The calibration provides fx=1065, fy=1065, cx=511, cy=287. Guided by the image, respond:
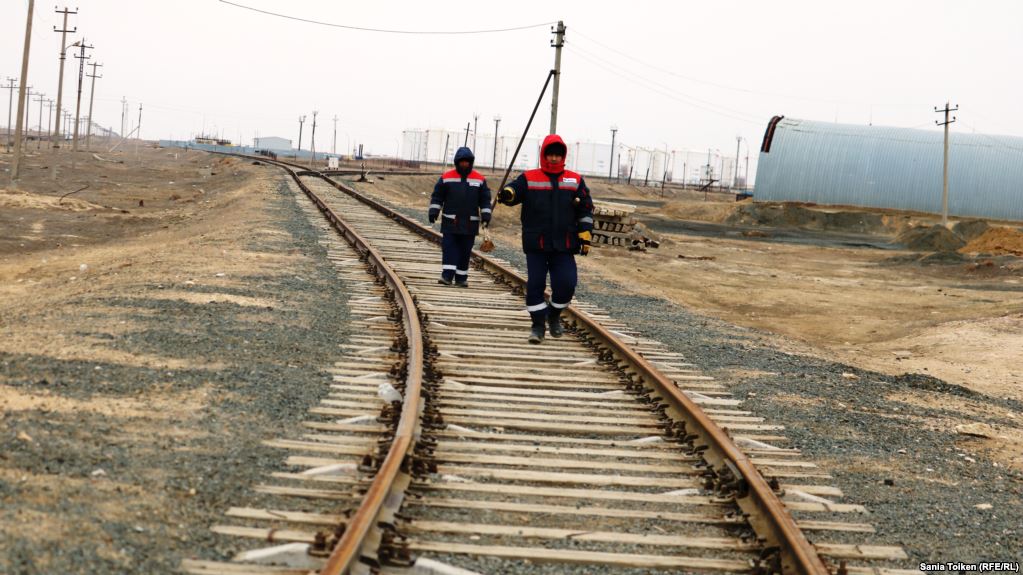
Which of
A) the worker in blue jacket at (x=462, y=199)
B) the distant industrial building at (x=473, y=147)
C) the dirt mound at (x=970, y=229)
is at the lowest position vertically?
the worker in blue jacket at (x=462, y=199)

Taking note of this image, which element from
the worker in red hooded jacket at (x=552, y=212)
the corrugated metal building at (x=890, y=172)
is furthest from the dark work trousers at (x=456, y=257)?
the corrugated metal building at (x=890, y=172)

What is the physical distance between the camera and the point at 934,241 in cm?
4297

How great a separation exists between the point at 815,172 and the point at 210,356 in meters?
55.6

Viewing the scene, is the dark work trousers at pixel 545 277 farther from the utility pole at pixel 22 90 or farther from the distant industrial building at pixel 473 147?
the distant industrial building at pixel 473 147

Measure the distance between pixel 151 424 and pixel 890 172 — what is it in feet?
192

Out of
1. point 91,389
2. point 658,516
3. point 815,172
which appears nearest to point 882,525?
point 658,516

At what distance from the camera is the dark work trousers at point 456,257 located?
43.5 ft

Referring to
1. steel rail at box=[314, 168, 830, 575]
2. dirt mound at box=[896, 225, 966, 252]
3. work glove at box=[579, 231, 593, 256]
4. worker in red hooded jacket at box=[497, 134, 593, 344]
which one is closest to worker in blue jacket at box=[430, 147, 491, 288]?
worker in red hooded jacket at box=[497, 134, 593, 344]

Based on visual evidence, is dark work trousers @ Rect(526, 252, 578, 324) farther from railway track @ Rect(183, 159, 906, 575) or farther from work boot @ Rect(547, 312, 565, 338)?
railway track @ Rect(183, 159, 906, 575)

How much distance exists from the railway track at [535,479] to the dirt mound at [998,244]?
106 feet

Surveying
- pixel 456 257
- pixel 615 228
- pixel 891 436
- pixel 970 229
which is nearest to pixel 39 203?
pixel 615 228

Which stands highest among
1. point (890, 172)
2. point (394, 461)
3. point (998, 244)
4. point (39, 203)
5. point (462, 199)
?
point (890, 172)

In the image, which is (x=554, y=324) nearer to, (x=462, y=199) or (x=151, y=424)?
(x=462, y=199)

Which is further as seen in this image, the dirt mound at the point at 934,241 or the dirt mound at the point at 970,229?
the dirt mound at the point at 970,229
